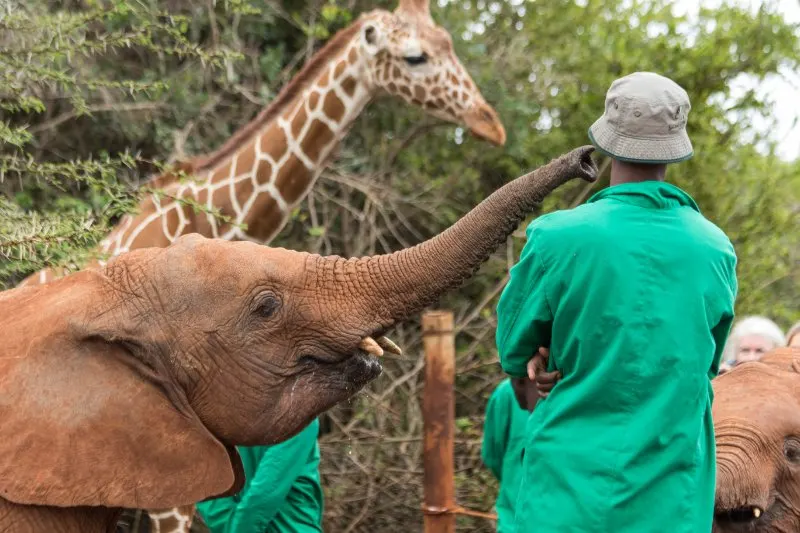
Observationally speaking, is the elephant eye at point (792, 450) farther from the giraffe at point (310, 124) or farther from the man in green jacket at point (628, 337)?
the giraffe at point (310, 124)

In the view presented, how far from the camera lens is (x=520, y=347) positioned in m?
2.99

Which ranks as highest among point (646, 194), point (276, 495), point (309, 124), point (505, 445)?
point (646, 194)

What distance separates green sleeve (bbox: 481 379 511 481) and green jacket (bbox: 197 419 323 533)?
0.99 m

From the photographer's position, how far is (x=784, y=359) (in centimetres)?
425

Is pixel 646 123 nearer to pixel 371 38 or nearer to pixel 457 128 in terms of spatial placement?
pixel 371 38

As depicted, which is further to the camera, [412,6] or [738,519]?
[412,6]

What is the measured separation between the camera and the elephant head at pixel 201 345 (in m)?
2.72

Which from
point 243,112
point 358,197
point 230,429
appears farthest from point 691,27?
point 230,429

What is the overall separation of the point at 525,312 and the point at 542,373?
17cm

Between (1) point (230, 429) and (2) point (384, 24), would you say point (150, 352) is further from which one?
(2) point (384, 24)

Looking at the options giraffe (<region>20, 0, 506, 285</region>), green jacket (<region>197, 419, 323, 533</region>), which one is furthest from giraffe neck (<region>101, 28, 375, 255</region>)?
green jacket (<region>197, 419, 323, 533</region>)

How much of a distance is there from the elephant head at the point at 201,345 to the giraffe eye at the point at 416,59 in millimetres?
3566

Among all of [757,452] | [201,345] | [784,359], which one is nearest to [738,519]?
[757,452]

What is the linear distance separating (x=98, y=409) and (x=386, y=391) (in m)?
4.36
